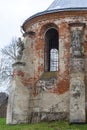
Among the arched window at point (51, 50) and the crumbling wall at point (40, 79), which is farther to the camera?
the arched window at point (51, 50)

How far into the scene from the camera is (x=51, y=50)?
68.4 feet

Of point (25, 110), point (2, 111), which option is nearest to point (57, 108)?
point (25, 110)

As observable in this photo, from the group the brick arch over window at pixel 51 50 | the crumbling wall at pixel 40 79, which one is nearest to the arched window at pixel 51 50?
the brick arch over window at pixel 51 50

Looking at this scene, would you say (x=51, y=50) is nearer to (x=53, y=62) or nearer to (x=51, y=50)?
(x=51, y=50)

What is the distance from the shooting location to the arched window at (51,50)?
1934 centimetres

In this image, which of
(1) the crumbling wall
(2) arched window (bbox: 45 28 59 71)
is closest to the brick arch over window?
(2) arched window (bbox: 45 28 59 71)

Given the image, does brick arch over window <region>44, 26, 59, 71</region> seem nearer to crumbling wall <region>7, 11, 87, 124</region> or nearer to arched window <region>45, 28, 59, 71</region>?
arched window <region>45, 28, 59, 71</region>

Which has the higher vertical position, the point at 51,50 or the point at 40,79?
the point at 51,50

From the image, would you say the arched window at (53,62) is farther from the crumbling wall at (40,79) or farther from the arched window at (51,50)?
the crumbling wall at (40,79)

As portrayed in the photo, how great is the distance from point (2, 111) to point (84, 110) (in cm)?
2761

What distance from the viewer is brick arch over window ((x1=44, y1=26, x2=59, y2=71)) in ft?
63.0

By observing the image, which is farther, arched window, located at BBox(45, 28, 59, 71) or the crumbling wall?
arched window, located at BBox(45, 28, 59, 71)

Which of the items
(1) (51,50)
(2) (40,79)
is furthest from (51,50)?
(2) (40,79)

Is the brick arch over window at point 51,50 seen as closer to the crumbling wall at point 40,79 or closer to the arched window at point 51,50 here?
the arched window at point 51,50
